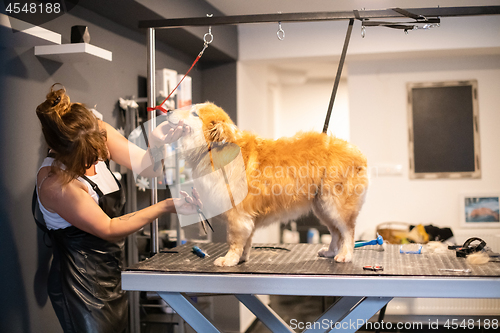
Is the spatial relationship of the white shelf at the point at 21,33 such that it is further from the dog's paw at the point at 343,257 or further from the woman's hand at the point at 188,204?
the dog's paw at the point at 343,257

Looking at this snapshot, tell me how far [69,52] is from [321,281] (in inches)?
60.4

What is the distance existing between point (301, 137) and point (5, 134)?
1316 millimetres

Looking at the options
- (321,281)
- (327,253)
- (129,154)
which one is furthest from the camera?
(129,154)

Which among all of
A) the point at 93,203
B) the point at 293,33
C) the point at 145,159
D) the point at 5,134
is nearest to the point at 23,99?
the point at 5,134

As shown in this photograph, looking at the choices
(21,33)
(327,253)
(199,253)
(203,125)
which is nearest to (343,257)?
(327,253)

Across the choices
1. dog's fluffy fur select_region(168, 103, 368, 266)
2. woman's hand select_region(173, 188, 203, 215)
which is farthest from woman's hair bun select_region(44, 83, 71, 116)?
woman's hand select_region(173, 188, 203, 215)

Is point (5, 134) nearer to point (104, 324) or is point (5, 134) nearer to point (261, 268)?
point (104, 324)

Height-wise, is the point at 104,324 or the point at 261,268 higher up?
the point at 261,268

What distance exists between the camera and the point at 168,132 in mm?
1431

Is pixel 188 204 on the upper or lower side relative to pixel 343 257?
upper

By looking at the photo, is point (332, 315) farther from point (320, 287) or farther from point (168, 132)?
point (168, 132)

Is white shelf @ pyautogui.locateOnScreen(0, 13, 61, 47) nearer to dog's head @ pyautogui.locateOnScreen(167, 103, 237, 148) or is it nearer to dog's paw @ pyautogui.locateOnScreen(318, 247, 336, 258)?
dog's head @ pyautogui.locateOnScreen(167, 103, 237, 148)

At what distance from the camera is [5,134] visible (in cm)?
181

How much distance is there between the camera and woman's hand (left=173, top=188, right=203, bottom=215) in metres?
1.38
